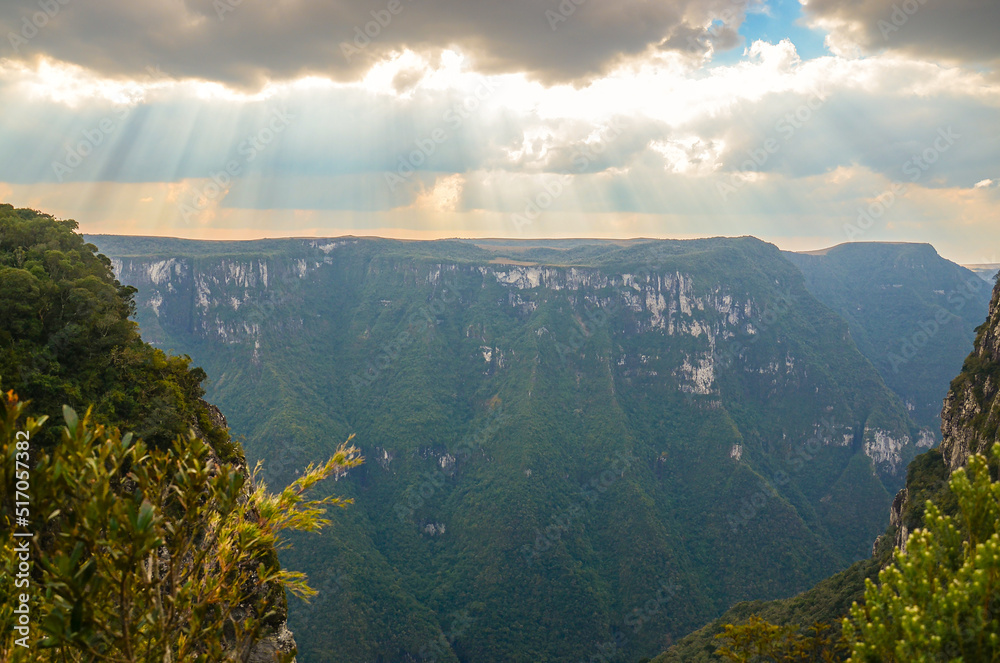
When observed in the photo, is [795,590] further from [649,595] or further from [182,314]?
[182,314]

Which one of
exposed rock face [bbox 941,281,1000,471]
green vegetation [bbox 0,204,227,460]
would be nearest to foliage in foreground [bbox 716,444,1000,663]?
green vegetation [bbox 0,204,227,460]

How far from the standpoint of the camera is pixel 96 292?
37219 mm

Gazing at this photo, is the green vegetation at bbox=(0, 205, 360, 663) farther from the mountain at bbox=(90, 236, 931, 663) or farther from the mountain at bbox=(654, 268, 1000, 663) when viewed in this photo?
the mountain at bbox=(90, 236, 931, 663)

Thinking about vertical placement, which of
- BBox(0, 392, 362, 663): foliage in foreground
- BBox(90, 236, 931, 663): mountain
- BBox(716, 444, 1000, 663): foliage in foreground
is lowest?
BBox(90, 236, 931, 663): mountain

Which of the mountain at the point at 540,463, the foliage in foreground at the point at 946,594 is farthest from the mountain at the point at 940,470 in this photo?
the mountain at the point at 540,463

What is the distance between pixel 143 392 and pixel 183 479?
2907 centimetres

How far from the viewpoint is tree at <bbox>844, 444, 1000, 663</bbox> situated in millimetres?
9977

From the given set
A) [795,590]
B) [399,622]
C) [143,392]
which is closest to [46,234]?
[143,392]

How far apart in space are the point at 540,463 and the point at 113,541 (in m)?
150

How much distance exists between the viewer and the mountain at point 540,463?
113500mm

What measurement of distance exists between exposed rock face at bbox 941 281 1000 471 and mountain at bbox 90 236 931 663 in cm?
7854

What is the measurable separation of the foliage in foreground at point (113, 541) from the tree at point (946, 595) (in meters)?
11.7

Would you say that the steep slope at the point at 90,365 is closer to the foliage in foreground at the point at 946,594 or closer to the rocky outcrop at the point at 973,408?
the foliage in foreground at the point at 946,594

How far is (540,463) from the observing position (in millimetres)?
152250
